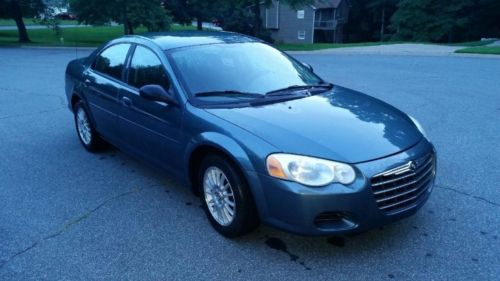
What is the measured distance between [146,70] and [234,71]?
0.92m

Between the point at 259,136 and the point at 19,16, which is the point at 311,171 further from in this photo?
the point at 19,16

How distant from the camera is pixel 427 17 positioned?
40.2 meters

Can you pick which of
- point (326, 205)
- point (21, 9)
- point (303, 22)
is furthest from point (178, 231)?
point (303, 22)

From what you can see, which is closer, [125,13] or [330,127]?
[330,127]

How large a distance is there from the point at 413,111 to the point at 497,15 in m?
41.3

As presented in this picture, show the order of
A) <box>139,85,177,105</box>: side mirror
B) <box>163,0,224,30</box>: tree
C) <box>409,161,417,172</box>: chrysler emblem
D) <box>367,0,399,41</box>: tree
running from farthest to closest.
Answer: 1. <box>367,0,399,41</box>: tree
2. <box>163,0,224,30</box>: tree
3. <box>139,85,177,105</box>: side mirror
4. <box>409,161,417,172</box>: chrysler emblem

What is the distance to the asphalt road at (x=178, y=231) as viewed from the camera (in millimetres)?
2857

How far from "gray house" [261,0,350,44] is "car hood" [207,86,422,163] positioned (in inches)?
1829

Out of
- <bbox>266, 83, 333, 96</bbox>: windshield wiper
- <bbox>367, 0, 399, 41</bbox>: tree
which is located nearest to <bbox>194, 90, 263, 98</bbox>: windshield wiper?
<bbox>266, 83, 333, 96</bbox>: windshield wiper

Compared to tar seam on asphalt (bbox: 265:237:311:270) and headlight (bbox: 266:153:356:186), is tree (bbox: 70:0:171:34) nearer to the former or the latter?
tar seam on asphalt (bbox: 265:237:311:270)

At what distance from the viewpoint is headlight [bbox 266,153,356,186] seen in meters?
2.69

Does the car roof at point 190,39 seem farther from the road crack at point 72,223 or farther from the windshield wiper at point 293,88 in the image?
the road crack at point 72,223

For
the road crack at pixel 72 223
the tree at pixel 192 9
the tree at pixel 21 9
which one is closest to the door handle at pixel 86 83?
the road crack at pixel 72 223

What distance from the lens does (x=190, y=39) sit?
13.9 feet
